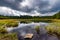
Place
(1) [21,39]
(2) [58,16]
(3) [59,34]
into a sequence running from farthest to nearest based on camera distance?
1. (2) [58,16]
2. (3) [59,34]
3. (1) [21,39]

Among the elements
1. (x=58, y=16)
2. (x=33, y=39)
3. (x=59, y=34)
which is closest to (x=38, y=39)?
(x=33, y=39)

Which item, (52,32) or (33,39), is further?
(52,32)

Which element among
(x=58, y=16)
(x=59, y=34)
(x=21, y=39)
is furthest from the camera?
(x=58, y=16)

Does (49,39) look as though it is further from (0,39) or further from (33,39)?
(0,39)

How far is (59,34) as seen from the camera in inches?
1180

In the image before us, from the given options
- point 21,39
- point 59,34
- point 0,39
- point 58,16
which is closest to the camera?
point 0,39

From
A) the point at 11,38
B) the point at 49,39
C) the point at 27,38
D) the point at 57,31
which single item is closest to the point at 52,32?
the point at 57,31

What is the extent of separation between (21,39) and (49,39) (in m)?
5.20

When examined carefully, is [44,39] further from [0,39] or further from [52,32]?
[0,39]

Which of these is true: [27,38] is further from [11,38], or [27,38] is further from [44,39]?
[11,38]

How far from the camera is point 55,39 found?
26.7 metres

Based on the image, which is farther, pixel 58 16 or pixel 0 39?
pixel 58 16

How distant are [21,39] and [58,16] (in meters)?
103

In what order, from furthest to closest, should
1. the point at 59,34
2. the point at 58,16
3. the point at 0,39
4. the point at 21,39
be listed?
1. the point at 58,16
2. the point at 59,34
3. the point at 21,39
4. the point at 0,39
